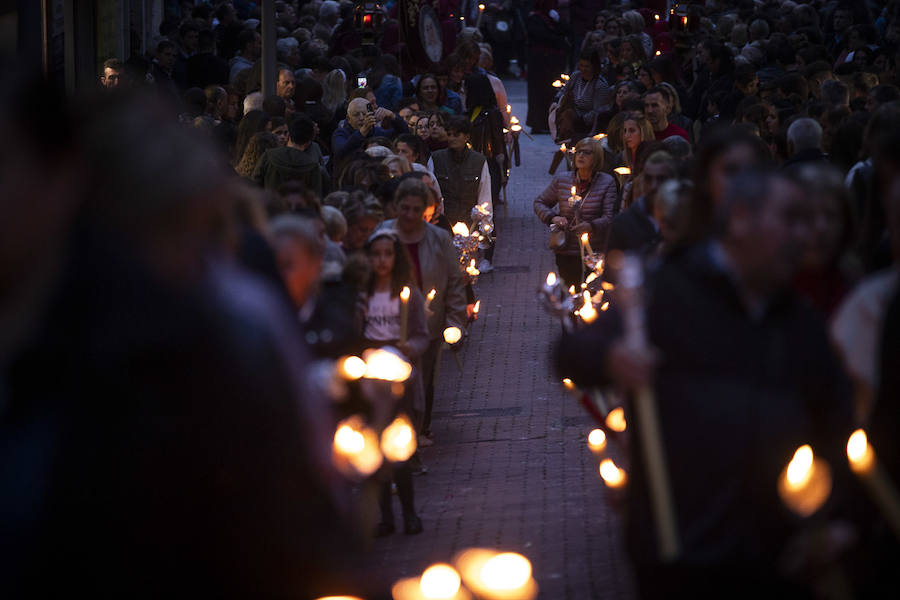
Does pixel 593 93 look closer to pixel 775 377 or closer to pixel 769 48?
pixel 769 48

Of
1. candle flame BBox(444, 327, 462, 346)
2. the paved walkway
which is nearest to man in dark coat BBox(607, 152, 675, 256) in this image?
candle flame BBox(444, 327, 462, 346)

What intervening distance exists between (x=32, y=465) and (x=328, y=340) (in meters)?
2.93

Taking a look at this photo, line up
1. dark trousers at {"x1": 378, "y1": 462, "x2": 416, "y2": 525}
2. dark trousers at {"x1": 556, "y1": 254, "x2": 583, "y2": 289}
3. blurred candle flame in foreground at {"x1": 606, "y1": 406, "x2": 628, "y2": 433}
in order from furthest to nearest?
dark trousers at {"x1": 556, "y1": 254, "x2": 583, "y2": 289} < dark trousers at {"x1": 378, "y1": 462, "x2": 416, "y2": 525} < blurred candle flame in foreground at {"x1": 606, "y1": 406, "x2": 628, "y2": 433}

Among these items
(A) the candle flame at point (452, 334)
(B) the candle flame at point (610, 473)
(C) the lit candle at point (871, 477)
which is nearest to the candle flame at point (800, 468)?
(C) the lit candle at point (871, 477)

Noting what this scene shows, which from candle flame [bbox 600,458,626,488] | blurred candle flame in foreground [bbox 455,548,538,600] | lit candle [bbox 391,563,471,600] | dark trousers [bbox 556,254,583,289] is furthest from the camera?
dark trousers [bbox 556,254,583,289]

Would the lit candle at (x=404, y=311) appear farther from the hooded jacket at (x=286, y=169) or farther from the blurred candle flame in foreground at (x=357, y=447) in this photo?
the hooded jacket at (x=286, y=169)

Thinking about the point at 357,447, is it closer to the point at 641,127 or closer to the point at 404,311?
the point at 404,311

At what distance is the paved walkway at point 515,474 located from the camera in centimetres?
760

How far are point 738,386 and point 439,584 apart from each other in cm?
108

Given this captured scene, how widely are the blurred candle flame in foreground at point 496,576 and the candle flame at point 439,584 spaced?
5.2 inches

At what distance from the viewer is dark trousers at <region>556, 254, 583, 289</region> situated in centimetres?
1202

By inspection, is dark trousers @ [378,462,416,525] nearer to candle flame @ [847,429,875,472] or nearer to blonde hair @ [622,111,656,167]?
candle flame @ [847,429,875,472]

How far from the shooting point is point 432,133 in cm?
1452

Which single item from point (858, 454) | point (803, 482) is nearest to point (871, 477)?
point (858, 454)
